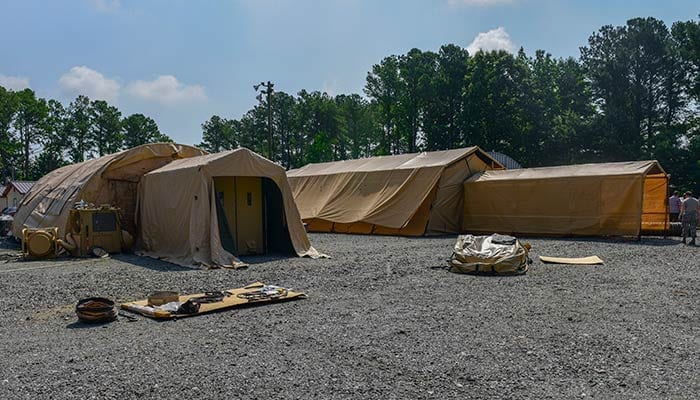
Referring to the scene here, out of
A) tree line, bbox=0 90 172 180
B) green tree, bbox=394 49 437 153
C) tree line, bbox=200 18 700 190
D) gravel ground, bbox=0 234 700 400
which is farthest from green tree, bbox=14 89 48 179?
gravel ground, bbox=0 234 700 400

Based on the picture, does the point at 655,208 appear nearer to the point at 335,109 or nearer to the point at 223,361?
the point at 223,361

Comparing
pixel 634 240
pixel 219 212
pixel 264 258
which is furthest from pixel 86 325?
pixel 634 240

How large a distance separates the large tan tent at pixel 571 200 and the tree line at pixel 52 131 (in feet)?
179

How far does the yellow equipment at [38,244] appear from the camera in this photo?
38.8 ft

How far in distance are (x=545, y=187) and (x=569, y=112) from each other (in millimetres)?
24808

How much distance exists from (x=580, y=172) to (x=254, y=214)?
1013cm

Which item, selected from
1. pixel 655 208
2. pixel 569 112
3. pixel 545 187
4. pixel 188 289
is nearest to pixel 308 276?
pixel 188 289

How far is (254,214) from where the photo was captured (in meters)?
12.4

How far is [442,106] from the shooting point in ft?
140

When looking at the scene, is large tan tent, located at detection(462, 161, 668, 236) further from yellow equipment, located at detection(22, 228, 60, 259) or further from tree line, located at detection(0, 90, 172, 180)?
tree line, located at detection(0, 90, 172, 180)

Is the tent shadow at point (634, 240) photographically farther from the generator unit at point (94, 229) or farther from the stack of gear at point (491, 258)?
the generator unit at point (94, 229)

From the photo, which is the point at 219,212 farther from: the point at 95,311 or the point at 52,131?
the point at 52,131

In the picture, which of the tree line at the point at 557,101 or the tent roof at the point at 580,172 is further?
the tree line at the point at 557,101

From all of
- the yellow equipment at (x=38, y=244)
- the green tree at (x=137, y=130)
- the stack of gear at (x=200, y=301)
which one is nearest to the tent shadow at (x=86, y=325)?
the stack of gear at (x=200, y=301)
